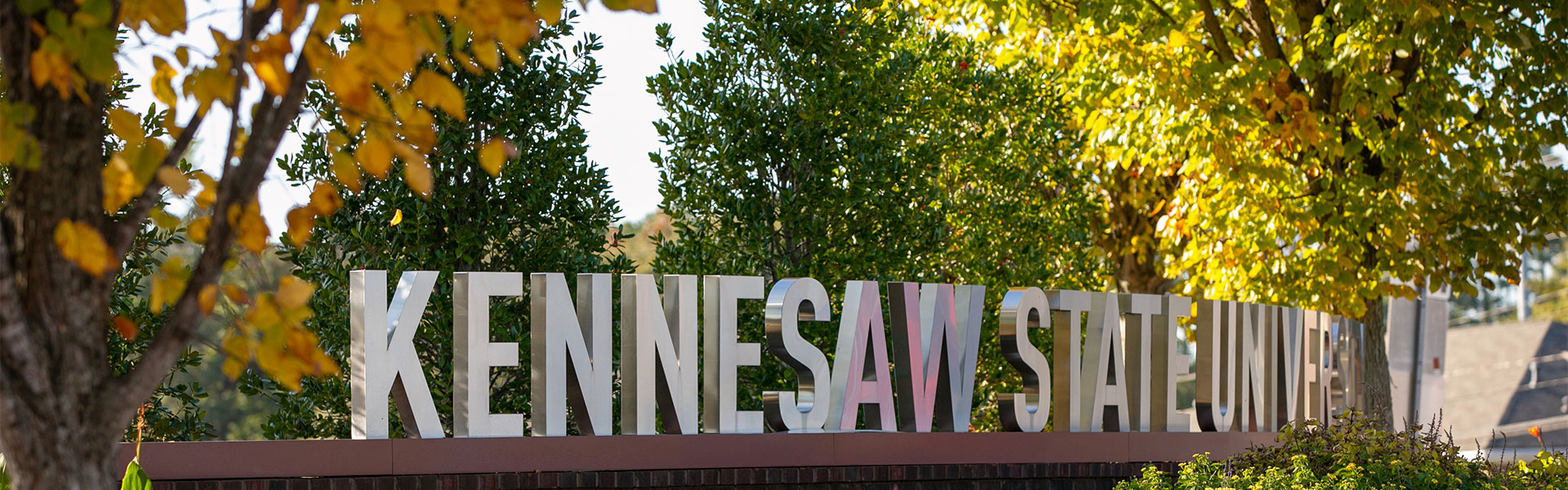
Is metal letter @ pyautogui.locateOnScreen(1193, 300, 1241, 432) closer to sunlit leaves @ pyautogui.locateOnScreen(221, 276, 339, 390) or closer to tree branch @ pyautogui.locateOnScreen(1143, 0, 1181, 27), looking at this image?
tree branch @ pyautogui.locateOnScreen(1143, 0, 1181, 27)

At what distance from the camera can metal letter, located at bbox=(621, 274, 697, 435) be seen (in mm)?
7145

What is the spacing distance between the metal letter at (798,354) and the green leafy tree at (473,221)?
177cm

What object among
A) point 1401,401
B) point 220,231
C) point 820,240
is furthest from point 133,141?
point 1401,401

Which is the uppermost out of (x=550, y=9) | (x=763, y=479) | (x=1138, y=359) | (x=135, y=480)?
(x=550, y=9)

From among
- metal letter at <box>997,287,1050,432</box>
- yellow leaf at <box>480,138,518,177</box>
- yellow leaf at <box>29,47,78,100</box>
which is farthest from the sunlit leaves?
metal letter at <box>997,287,1050,432</box>

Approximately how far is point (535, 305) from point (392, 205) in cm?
203

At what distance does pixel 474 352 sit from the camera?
22.3 feet

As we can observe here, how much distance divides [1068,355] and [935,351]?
1.04m

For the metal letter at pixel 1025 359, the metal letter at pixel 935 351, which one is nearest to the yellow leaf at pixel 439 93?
the metal letter at pixel 935 351

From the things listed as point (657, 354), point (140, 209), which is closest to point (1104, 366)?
point (657, 354)

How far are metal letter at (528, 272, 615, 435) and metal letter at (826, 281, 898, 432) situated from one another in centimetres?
136

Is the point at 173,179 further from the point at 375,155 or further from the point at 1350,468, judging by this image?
the point at 1350,468

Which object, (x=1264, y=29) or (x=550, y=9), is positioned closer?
(x=550, y=9)

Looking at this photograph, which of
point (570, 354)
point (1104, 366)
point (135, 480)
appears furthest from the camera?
point (1104, 366)
